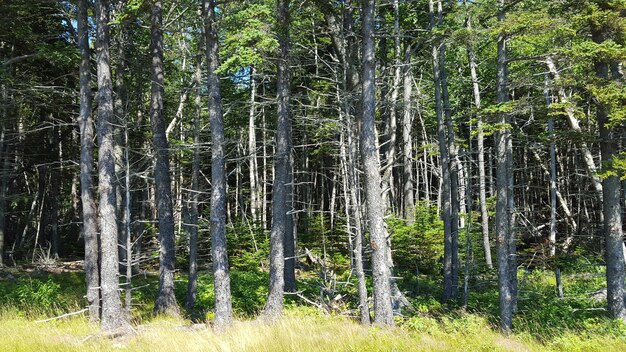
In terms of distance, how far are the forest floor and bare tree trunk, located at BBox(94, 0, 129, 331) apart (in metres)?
0.44

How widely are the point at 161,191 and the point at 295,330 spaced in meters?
5.93

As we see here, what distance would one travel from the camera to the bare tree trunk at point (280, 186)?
402 inches

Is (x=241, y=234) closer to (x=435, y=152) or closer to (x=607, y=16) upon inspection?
(x=435, y=152)

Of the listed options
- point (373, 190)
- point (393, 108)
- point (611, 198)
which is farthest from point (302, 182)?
point (611, 198)

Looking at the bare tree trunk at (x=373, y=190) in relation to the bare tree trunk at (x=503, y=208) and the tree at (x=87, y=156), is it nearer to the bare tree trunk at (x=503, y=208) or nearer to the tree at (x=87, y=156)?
the bare tree trunk at (x=503, y=208)

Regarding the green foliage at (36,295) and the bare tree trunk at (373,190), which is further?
the green foliage at (36,295)

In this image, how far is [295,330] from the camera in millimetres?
7938

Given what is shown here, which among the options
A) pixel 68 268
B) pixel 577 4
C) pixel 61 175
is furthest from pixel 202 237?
pixel 577 4

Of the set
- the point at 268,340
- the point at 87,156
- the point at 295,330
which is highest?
the point at 87,156

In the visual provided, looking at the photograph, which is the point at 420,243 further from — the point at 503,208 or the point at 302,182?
the point at 302,182

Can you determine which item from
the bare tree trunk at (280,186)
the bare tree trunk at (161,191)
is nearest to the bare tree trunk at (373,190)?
the bare tree trunk at (280,186)

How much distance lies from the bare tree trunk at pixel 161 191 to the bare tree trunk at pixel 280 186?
3001 millimetres

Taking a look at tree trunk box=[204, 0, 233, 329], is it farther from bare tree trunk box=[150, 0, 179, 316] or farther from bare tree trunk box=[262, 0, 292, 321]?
bare tree trunk box=[150, 0, 179, 316]

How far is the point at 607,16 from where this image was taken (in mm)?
9891
